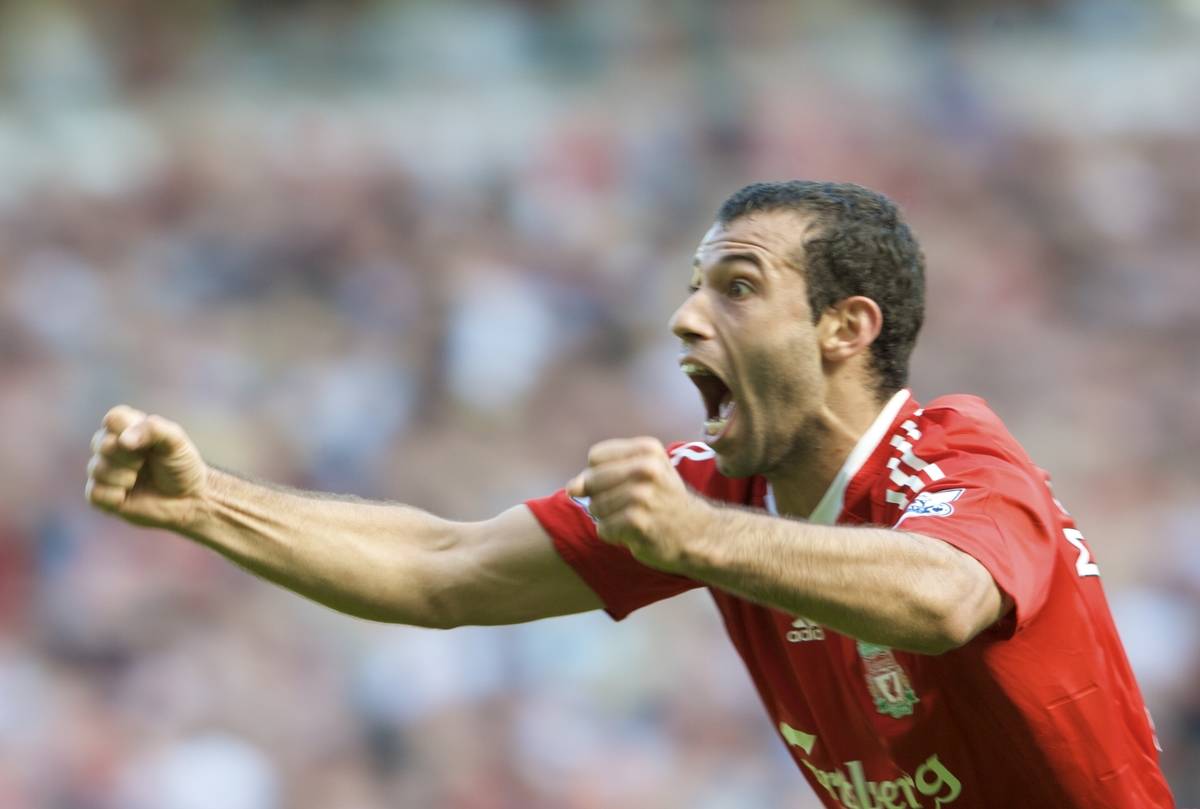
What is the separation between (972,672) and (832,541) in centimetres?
64

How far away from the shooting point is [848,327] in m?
3.77

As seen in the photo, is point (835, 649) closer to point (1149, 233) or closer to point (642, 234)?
point (642, 234)

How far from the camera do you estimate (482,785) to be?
7.34m

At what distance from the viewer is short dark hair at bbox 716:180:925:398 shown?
12.2 ft

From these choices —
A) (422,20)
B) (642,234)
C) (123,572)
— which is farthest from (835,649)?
(422,20)

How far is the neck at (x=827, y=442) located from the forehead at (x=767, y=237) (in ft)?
1.10

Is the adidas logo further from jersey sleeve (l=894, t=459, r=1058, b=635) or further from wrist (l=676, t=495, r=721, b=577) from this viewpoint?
wrist (l=676, t=495, r=721, b=577)

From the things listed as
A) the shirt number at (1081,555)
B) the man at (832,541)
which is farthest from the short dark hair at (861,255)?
the shirt number at (1081,555)

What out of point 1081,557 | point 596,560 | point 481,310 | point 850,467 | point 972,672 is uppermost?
point 481,310

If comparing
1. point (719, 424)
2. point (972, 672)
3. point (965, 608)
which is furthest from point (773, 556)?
point (719, 424)

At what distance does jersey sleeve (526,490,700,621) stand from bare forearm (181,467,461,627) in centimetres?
26

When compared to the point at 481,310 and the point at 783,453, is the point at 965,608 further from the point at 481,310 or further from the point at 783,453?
the point at 481,310

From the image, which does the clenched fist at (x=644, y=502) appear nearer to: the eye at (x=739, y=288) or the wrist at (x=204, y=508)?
the eye at (x=739, y=288)

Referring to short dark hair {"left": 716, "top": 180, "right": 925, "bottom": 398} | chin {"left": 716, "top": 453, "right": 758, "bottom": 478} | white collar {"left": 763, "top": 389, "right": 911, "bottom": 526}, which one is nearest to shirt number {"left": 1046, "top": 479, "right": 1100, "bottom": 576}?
white collar {"left": 763, "top": 389, "right": 911, "bottom": 526}
